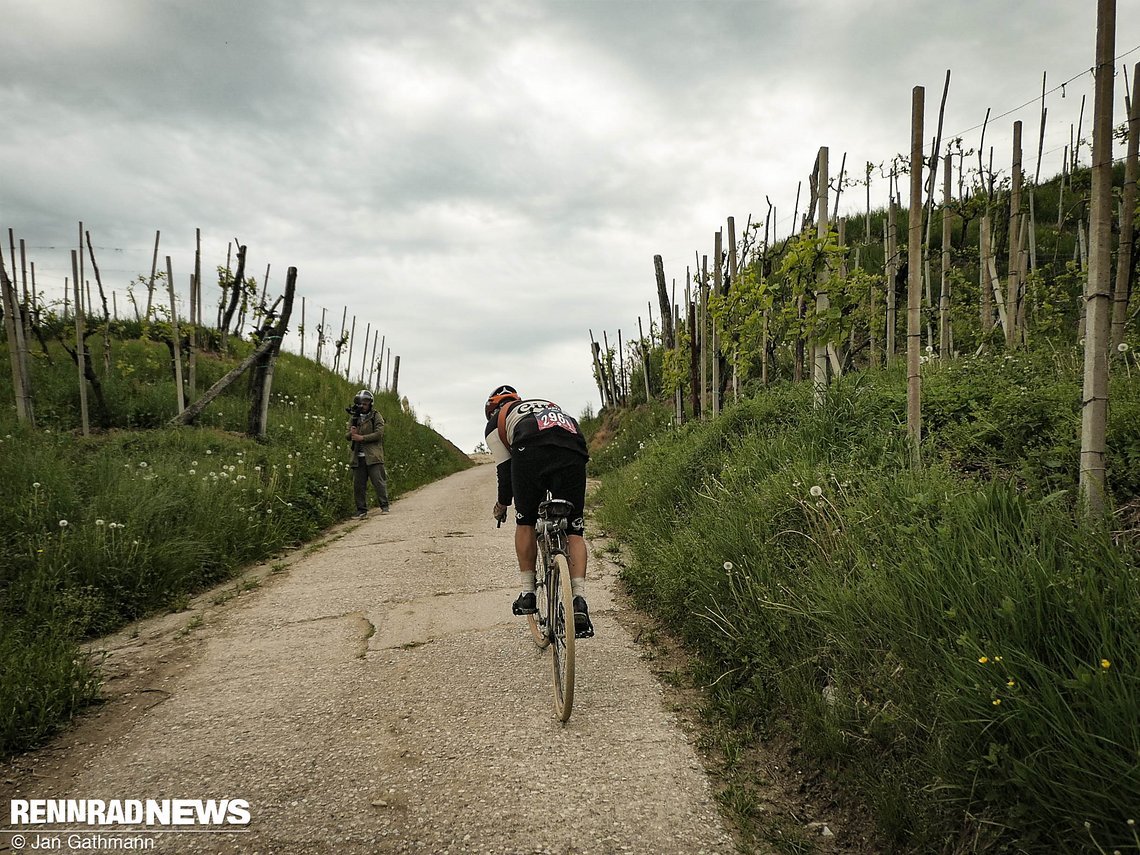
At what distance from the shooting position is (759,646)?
11.1 ft

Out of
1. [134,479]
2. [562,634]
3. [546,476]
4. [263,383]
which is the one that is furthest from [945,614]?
[263,383]

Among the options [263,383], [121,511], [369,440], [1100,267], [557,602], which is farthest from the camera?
[263,383]

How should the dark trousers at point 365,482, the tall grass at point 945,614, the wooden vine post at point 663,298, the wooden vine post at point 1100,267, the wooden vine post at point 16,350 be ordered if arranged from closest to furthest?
the tall grass at point 945,614 < the wooden vine post at point 1100,267 < the wooden vine post at point 16,350 < the dark trousers at point 365,482 < the wooden vine post at point 663,298

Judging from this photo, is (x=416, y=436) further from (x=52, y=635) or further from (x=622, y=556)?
(x=52, y=635)

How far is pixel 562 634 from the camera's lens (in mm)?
3488

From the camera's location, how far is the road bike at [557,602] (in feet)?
10.5

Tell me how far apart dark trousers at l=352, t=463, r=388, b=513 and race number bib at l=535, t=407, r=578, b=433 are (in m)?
7.40

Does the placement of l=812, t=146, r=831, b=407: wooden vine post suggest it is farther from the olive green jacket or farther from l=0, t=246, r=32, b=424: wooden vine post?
l=0, t=246, r=32, b=424: wooden vine post

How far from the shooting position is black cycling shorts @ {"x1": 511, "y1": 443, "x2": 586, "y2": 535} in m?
3.84

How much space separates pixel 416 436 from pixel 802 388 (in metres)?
14.7

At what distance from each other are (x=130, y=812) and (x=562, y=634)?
2025 mm

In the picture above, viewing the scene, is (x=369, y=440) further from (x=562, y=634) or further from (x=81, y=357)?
(x=562, y=634)

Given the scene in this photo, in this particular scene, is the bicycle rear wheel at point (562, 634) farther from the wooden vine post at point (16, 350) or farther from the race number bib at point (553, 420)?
the wooden vine post at point (16, 350)

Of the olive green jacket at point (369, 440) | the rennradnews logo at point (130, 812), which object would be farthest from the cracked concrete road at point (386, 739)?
the olive green jacket at point (369, 440)
